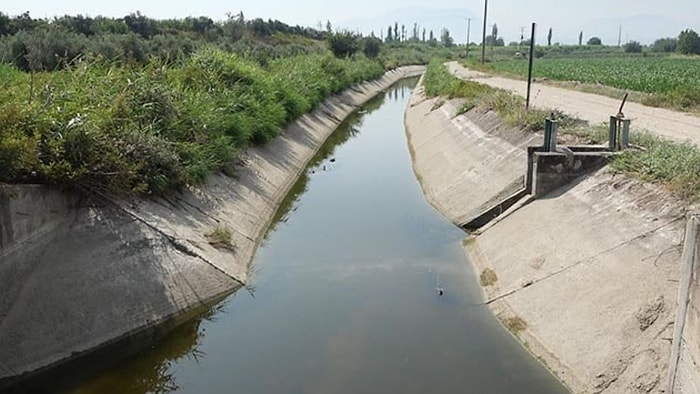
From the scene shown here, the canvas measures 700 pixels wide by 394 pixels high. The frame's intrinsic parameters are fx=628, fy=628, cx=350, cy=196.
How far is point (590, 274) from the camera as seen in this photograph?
30.9ft

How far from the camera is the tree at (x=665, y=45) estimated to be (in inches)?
4597

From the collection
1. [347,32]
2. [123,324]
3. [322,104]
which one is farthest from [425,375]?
[347,32]

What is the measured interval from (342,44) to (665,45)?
88356 mm

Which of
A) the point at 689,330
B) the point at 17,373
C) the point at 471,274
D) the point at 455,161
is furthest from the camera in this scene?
the point at 455,161

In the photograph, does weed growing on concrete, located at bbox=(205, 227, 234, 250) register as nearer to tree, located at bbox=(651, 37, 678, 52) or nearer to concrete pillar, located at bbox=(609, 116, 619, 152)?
concrete pillar, located at bbox=(609, 116, 619, 152)

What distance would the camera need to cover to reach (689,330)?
6.48m

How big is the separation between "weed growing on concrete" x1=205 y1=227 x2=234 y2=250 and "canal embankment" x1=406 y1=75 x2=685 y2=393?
198 inches

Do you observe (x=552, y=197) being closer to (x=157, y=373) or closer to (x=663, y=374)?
(x=663, y=374)

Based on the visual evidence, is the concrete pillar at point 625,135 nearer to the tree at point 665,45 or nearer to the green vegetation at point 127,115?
the green vegetation at point 127,115

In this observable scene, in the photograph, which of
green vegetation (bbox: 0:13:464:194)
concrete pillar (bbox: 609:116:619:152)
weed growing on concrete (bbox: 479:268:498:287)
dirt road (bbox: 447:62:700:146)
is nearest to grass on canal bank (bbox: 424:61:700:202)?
concrete pillar (bbox: 609:116:619:152)

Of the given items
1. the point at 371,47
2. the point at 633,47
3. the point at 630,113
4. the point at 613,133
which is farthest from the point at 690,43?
the point at 613,133

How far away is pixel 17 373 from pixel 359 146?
21392 mm

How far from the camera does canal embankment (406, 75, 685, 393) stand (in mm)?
7703

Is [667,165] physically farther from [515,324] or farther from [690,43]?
[690,43]
